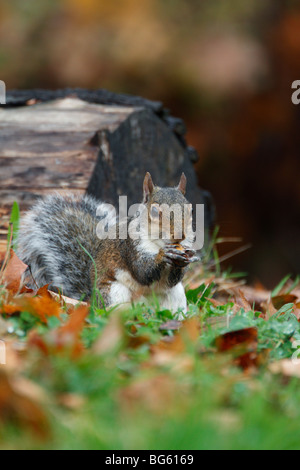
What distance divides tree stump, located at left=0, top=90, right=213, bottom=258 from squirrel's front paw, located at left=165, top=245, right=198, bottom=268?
0.67 metres

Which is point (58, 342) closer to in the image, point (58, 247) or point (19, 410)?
point (19, 410)

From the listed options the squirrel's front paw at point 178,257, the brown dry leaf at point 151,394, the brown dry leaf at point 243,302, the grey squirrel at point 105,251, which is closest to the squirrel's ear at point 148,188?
the grey squirrel at point 105,251

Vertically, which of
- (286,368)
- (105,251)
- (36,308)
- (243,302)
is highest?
(105,251)

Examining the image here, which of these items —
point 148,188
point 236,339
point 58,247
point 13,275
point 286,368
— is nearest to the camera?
point 286,368

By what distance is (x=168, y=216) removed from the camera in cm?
200

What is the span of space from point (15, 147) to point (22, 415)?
5.83 feet

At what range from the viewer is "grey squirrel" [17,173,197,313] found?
205 cm

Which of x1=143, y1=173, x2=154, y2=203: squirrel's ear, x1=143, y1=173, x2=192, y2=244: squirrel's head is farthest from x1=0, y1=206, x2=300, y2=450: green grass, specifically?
x1=143, y1=173, x2=154, y2=203: squirrel's ear

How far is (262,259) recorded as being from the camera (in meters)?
5.07

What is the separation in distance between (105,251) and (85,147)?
62 centimetres

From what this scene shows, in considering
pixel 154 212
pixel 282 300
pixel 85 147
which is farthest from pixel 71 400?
pixel 85 147

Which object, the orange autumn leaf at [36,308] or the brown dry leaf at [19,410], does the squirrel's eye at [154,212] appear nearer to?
the orange autumn leaf at [36,308]

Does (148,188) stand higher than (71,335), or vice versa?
(148,188)
